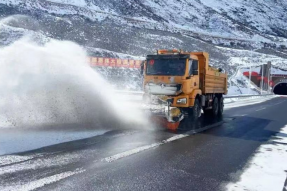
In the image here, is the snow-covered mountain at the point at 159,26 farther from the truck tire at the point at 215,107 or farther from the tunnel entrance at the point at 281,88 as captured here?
the truck tire at the point at 215,107

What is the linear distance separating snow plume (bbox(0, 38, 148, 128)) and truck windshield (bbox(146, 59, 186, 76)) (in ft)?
5.50

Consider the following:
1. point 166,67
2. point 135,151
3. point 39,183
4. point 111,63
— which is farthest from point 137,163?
point 111,63

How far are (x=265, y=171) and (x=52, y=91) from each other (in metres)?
7.22

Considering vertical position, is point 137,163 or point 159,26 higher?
point 159,26

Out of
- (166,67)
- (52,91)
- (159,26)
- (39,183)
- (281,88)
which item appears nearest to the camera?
(39,183)

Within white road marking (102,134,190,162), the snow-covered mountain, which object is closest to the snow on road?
white road marking (102,134,190,162)

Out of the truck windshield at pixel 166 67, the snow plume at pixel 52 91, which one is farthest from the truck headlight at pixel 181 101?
the snow plume at pixel 52 91

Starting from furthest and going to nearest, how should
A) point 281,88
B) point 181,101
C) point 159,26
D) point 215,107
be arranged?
point 281,88 < point 159,26 < point 215,107 < point 181,101

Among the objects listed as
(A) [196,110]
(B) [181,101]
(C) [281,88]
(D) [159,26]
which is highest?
(D) [159,26]

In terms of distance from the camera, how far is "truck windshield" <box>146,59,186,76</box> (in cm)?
1205

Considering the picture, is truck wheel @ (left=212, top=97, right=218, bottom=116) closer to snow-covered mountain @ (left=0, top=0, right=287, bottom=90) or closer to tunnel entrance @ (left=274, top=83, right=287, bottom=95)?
snow-covered mountain @ (left=0, top=0, right=287, bottom=90)

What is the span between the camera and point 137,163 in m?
6.34

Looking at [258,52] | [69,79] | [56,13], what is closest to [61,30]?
[56,13]

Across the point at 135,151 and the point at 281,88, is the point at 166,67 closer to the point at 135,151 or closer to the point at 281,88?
the point at 135,151
